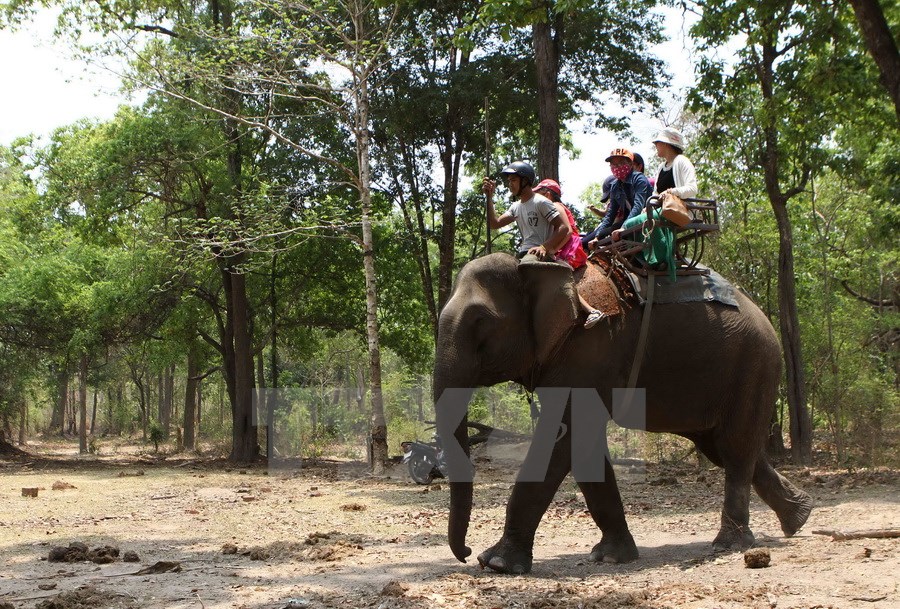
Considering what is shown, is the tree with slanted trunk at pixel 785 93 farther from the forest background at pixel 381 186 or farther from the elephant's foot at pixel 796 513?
the elephant's foot at pixel 796 513

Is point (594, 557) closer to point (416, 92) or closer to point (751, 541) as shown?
point (751, 541)

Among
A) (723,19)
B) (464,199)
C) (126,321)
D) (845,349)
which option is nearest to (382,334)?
(464,199)

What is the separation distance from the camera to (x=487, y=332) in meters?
7.36

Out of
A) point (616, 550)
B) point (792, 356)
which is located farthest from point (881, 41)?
point (792, 356)

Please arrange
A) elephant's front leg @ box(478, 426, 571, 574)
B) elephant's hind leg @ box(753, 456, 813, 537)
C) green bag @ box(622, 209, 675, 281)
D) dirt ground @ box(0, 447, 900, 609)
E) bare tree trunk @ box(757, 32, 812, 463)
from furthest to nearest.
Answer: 1. bare tree trunk @ box(757, 32, 812, 463)
2. elephant's hind leg @ box(753, 456, 813, 537)
3. green bag @ box(622, 209, 675, 281)
4. elephant's front leg @ box(478, 426, 571, 574)
5. dirt ground @ box(0, 447, 900, 609)

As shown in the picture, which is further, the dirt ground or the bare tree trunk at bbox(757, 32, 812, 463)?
the bare tree trunk at bbox(757, 32, 812, 463)

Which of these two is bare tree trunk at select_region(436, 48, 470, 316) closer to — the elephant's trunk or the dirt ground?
the dirt ground

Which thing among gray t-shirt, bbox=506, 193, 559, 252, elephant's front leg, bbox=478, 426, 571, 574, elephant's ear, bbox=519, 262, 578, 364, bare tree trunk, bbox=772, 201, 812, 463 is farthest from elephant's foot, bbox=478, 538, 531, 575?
bare tree trunk, bbox=772, 201, 812, 463

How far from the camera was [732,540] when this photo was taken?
330 inches

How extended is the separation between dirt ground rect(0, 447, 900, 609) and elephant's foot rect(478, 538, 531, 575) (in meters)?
0.10

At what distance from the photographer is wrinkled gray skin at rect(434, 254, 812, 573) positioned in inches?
289

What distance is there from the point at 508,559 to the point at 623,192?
3524 millimetres

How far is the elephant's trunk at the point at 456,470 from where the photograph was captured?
23.2 feet

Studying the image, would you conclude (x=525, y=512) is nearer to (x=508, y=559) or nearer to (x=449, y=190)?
(x=508, y=559)
